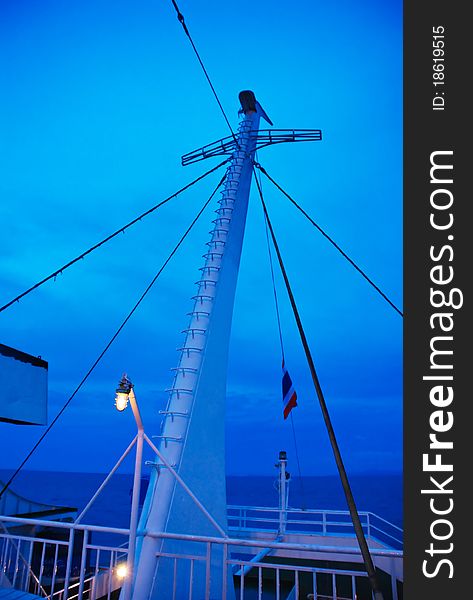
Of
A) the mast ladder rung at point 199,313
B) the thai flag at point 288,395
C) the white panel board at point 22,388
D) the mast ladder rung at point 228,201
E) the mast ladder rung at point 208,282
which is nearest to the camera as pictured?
the white panel board at point 22,388

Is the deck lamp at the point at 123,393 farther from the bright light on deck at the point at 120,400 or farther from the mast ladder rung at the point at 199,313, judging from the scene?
the mast ladder rung at the point at 199,313

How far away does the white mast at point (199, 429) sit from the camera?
651 centimetres

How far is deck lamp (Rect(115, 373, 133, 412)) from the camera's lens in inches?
194

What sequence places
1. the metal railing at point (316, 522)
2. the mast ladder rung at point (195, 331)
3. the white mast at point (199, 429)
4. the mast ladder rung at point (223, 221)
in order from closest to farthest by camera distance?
the white mast at point (199, 429)
the mast ladder rung at point (195, 331)
the mast ladder rung at point (223, 221)
the metal railing at point (316, 522)

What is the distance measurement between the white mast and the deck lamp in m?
2.43

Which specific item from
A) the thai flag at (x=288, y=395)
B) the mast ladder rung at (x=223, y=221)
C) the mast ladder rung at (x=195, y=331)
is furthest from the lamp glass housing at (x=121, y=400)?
the thai flag at (x=288, y=395)

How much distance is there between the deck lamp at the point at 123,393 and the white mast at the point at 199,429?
95.5 inches

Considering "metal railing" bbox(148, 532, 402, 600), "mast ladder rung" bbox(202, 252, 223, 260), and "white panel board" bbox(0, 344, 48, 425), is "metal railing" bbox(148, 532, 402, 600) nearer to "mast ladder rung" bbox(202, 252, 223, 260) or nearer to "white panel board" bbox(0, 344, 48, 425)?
"white panel board" bbox(0, 344, 48, 425)

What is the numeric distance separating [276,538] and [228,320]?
765cm

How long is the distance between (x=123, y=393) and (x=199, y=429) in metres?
3.03

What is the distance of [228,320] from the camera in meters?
9.21

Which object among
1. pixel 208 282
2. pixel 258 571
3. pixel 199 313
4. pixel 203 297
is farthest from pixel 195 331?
pixel 258 571

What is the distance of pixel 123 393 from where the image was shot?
5000 mm

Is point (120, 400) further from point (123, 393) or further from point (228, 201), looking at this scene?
point (228, 201)
